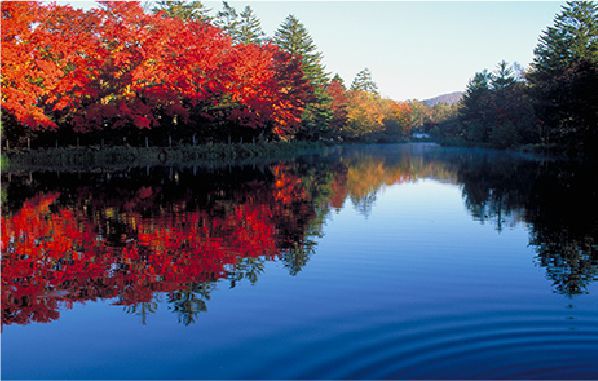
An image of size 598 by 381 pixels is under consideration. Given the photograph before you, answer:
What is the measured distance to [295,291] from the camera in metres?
10.2

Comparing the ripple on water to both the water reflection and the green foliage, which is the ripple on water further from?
the green foliage

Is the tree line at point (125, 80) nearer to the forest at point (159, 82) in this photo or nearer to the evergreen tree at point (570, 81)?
the forest at point (159, 82)

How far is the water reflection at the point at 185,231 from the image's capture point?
33.1 ft

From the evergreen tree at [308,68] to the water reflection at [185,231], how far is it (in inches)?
2046

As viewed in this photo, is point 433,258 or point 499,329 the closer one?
point 499,329

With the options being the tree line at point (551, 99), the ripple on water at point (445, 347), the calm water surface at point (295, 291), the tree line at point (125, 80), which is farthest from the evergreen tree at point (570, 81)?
the ripple on water at point (445, 347)

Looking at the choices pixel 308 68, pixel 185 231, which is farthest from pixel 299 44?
pixel 185 231

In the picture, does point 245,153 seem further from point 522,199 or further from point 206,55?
point 522,199

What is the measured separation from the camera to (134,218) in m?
18.0

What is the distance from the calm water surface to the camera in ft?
23.1

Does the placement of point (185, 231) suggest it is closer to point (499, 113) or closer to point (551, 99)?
point (551, 99)

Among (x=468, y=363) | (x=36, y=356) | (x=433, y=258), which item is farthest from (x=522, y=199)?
(x=36, y=356)

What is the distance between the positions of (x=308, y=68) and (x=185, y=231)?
6894 cm

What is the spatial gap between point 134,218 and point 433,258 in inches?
370
